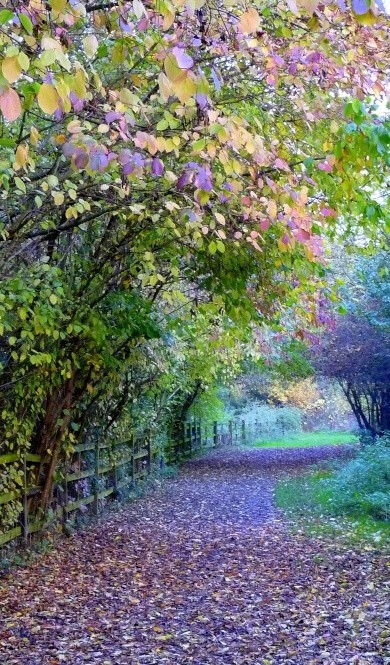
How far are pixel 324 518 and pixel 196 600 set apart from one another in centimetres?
481

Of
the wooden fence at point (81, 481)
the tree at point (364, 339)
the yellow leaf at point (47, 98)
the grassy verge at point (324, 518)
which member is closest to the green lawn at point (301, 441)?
the tree at point (364, 339)

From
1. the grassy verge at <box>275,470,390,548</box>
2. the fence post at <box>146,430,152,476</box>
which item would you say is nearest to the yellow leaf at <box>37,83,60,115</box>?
the grassy verge at <box>275,470,390,548</box>

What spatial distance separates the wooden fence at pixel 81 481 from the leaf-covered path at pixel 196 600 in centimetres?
47

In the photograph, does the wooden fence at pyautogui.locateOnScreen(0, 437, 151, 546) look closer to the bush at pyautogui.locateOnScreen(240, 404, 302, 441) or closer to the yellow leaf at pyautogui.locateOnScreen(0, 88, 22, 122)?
the yellow leaf at pyautogui.locateOnScreen(0, 88, 22, 122)

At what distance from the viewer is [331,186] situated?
20.1ft

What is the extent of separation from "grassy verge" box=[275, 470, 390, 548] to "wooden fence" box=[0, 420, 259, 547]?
3095 mm

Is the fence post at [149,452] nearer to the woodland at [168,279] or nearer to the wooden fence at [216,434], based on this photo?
the woodland at [168,279]

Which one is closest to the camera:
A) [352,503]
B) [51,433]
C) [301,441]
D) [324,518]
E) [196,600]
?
[196,600]

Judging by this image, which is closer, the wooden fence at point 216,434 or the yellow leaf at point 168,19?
the yellow leaf at point 168,19

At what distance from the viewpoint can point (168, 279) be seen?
29.3 ft

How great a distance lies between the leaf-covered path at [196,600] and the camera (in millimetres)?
5414

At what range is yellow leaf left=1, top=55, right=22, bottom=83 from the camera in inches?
83.6

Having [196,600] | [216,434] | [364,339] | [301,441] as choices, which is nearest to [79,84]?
[196,600]

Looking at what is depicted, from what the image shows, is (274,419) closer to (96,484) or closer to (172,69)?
(96,484)
